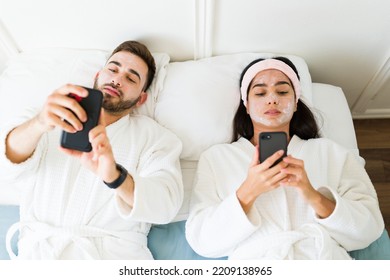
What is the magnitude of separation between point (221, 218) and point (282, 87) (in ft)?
1.74

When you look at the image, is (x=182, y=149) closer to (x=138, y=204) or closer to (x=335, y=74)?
(x=138, y=204)

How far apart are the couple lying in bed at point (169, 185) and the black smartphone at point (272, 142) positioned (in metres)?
0.02

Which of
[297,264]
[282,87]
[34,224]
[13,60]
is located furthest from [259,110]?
[13,60]

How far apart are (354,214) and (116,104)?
836 mm

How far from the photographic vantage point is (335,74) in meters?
1.63

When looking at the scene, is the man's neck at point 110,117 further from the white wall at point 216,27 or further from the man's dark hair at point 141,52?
the white wall at point 216,27

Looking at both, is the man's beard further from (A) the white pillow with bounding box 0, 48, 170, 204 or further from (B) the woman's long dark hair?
(B) the woman's long dark hair

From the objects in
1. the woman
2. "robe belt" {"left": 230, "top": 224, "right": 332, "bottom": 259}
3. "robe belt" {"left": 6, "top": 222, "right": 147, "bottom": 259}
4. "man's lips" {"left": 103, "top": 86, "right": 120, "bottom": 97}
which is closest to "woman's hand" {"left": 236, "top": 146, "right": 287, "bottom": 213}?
the woman

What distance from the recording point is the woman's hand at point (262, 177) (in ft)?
3.15

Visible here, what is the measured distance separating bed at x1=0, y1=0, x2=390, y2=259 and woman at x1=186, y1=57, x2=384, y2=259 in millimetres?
91

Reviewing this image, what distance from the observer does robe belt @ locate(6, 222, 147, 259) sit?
109 centimetres

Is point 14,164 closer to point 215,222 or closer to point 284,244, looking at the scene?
point 215,222

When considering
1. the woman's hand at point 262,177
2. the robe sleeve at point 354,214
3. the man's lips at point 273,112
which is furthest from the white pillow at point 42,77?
the robe sleeve at point 354,214

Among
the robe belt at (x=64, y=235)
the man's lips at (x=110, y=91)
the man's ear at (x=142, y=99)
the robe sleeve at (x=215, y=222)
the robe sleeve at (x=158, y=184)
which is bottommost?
the robe belt at (x=64, y=235)
